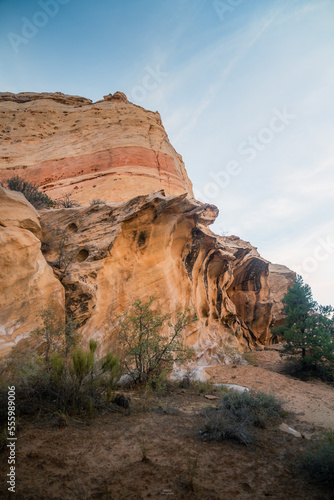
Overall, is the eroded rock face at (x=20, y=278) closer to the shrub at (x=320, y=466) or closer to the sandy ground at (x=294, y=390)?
the shrub at (x=320, y=466)

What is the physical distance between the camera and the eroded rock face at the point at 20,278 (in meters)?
6.25

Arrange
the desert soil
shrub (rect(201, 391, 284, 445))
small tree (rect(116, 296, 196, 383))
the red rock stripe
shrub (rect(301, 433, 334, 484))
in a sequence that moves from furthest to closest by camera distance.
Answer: the red rock stripe < small tree (rect(116, 296, 196, 383)) < shrub (rect(201, 391, 284, 445)) < shrub (rect(301, 433, 334, 484)) < the desert soil

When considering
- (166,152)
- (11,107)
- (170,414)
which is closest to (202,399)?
(170,414)

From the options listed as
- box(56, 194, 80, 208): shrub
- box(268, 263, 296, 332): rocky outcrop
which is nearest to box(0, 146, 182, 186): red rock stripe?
box(56, 194, 80, 208): shrub

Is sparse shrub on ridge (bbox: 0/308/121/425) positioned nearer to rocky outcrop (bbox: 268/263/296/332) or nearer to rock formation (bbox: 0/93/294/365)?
rock formation (bbox: 0/93/294/365)

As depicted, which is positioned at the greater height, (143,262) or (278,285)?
(143,262)

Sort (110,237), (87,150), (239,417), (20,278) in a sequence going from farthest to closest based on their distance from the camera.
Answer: (87,150) < (110,237) < (20,278) < (239,417)

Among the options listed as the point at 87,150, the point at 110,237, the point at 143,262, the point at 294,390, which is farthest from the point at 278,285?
the point at 110,237

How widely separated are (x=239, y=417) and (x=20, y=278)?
6.25 metres

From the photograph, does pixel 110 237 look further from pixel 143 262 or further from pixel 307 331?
pixel 307 331

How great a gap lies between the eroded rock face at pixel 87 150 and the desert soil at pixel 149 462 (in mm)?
11853

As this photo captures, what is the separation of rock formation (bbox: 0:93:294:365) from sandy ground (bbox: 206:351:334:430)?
188 cm

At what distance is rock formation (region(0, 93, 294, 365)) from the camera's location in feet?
25.1

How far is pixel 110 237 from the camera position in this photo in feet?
31.6
